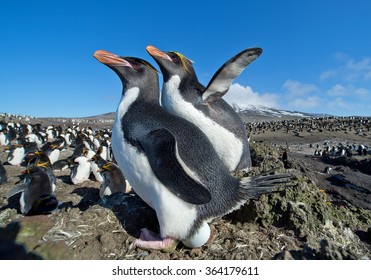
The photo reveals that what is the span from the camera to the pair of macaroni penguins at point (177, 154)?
2.33 meters

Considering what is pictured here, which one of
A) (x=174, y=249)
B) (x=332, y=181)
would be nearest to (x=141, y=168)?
(x=174, y=249)

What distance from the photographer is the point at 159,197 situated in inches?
93.0

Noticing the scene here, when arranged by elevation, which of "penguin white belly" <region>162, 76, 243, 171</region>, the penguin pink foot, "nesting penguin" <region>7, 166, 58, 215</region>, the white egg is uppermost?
"penguin white belly" <region>162, 76, 243, 171</region>

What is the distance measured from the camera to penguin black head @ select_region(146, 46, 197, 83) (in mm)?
3352

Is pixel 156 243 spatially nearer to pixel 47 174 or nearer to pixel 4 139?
pixel 47 174

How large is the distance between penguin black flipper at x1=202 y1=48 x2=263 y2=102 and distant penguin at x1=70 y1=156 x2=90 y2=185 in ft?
19.2

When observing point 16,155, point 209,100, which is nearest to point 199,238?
point 209,100

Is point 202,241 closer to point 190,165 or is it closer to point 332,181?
point 190,165

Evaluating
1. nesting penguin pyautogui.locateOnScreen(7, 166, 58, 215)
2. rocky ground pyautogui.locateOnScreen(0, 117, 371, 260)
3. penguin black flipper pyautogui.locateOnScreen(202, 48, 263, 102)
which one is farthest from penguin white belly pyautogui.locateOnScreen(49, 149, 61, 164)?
penguin black flipper pyautogui.locateOnScreen(202, 48, 263, 102)

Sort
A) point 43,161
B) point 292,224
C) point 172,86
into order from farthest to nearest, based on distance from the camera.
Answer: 1. point 43,161
2. point 172,86
3. point 292,224

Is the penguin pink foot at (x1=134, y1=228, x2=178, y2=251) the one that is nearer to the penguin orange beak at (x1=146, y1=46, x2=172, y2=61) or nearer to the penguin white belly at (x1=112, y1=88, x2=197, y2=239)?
the penguin white belly at (x1=112, y1=88, x2=197, y2=239)

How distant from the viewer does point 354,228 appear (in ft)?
10.5

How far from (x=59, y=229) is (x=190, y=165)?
142 centimetres

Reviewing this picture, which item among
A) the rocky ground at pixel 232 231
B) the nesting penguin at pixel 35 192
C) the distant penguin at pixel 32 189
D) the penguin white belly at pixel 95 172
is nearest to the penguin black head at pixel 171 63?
the rocky ground at pixel 232 231
